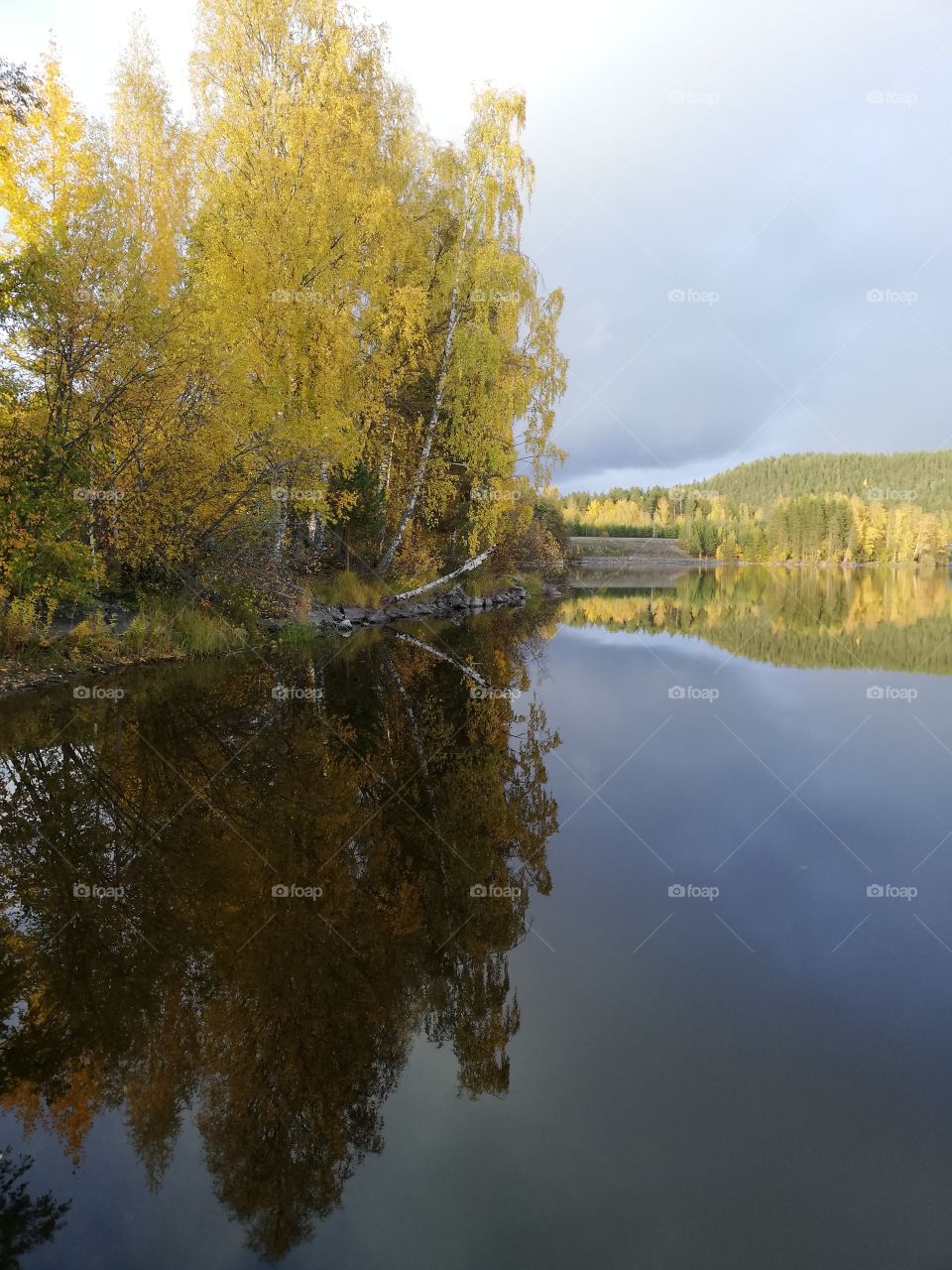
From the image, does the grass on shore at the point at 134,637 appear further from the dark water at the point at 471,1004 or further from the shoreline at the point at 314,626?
the dark water at the point at 471,1004

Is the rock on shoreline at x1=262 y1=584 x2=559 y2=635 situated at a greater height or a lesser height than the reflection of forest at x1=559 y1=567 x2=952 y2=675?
greater

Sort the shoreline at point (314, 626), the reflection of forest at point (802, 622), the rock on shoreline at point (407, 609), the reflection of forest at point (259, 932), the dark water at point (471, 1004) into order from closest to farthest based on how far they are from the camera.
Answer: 1. the dark water at point (471, 1004)
2. the reflection of forest at point (259, 932)
3. the shoreline at point (314, 626)
4. the reflection of forest at point (802, 622)
5. the rock on shoreline at point (407, 609)

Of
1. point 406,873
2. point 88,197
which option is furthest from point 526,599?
point 406,873

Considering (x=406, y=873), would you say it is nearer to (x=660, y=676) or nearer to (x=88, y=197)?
(x=660, y=676)

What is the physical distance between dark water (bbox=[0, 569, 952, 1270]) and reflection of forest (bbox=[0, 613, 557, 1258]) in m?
0.02

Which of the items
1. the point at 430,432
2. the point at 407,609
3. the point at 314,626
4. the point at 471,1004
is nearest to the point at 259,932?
the point at 471,1004

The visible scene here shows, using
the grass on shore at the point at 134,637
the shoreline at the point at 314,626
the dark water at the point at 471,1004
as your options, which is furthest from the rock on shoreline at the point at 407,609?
the dark water at the point at 471,1004

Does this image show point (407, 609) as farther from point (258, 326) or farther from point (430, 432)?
point (258, 326)

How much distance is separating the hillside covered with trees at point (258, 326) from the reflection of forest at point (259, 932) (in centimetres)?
698

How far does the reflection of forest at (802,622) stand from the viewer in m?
16.7

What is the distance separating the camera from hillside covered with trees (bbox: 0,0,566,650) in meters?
12.9

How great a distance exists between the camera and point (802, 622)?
24281 mm

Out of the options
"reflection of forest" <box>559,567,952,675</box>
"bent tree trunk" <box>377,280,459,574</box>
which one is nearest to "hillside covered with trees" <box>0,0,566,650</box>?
"bent tree trunk" <box>377,280,459,574</box>

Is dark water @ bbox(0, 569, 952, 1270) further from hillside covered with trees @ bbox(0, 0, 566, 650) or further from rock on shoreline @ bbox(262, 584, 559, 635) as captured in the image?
rock on shoreline @ bbox(262, 584, 559, 635)
